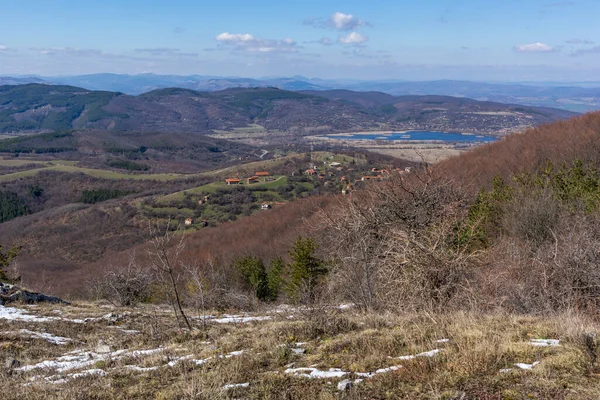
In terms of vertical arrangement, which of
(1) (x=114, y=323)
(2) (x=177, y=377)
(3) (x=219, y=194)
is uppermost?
(2) (x=177, y=377)

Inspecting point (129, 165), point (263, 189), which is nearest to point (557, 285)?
point (263, 189)

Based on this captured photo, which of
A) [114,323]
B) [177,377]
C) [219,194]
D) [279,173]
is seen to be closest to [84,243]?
[219,194]

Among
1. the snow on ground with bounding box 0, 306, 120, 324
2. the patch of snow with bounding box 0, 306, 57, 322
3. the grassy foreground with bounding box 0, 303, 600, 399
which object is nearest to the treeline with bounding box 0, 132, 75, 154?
the patch of snow with bounding box 0, 306, 57, 322

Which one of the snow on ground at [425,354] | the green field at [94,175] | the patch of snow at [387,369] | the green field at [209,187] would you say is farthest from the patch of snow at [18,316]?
the green field at [94,175]

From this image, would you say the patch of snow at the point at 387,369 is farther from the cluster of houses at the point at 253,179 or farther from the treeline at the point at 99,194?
the treeline at the point at 99,194

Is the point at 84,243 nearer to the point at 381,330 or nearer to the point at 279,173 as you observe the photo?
the point at 279,173

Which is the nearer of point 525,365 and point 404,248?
point 525,365

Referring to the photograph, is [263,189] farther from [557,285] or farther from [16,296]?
[557,285]

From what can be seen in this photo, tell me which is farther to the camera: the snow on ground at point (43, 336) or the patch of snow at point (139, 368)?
the snow on ground at point (43, 336)
